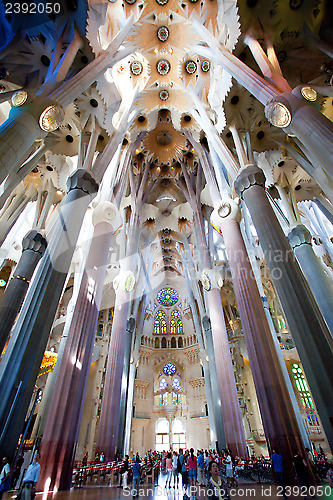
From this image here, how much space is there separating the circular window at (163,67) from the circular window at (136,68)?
44.9 inches

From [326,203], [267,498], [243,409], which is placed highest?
[326,203]

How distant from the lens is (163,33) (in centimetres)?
1472

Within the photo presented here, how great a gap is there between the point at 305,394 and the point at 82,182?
22323 millimetres

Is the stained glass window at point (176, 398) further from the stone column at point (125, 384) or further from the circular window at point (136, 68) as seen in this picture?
the circular window at point (136, 68)

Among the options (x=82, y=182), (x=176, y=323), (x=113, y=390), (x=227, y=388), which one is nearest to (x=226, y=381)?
(x=227, y=388)

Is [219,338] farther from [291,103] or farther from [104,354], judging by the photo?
[104,354]

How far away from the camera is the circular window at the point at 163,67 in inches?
619

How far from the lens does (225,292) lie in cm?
2320

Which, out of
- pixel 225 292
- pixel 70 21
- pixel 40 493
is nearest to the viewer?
pixel 40 493

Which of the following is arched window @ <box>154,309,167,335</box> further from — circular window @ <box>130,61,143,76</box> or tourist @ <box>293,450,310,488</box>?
tourist @ <box>293,450,310,488</box>

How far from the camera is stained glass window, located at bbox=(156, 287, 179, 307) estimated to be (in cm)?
2997

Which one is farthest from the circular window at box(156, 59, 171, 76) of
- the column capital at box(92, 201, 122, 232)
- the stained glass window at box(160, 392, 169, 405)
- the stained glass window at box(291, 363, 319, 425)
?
the stained glass window at box(160, 392, 169, 405)

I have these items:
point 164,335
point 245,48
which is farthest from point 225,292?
point 245,48

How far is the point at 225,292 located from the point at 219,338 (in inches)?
433
